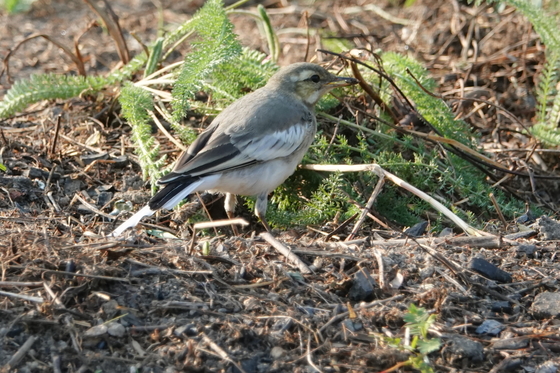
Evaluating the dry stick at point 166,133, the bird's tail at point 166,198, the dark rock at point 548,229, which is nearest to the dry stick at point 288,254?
the bird's tail at point 166,198

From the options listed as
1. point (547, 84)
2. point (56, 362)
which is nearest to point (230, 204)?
point (56, 362)

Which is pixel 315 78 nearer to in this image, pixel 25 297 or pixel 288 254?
pixel 288 254

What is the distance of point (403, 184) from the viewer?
5.50 meters

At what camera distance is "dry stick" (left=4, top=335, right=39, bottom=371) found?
3500 mm

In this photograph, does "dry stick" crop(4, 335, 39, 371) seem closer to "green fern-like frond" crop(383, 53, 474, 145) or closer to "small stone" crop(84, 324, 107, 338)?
"small stone" crop(84, 324, 107, 338)

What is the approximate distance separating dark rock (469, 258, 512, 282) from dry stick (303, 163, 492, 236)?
552 mm

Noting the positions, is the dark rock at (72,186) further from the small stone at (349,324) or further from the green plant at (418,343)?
the green plant at (418,343)

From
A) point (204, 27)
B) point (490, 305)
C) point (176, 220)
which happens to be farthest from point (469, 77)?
point (490, 305)

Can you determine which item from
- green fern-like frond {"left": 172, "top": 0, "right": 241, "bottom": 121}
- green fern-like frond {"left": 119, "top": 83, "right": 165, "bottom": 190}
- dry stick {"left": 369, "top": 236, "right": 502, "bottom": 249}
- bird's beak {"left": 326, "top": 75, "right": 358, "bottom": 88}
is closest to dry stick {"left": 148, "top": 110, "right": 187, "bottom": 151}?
green fern-like frond {"left": 119, "top": 83, "right": 165, "bottom": 190}

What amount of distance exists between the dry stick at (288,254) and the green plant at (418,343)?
2.68 feet

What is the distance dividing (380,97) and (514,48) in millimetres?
2837

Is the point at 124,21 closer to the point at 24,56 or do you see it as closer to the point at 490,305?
the point at 24,56

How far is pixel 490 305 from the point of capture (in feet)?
14.0

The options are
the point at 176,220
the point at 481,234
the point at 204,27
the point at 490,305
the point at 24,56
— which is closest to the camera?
the point at 490,305
